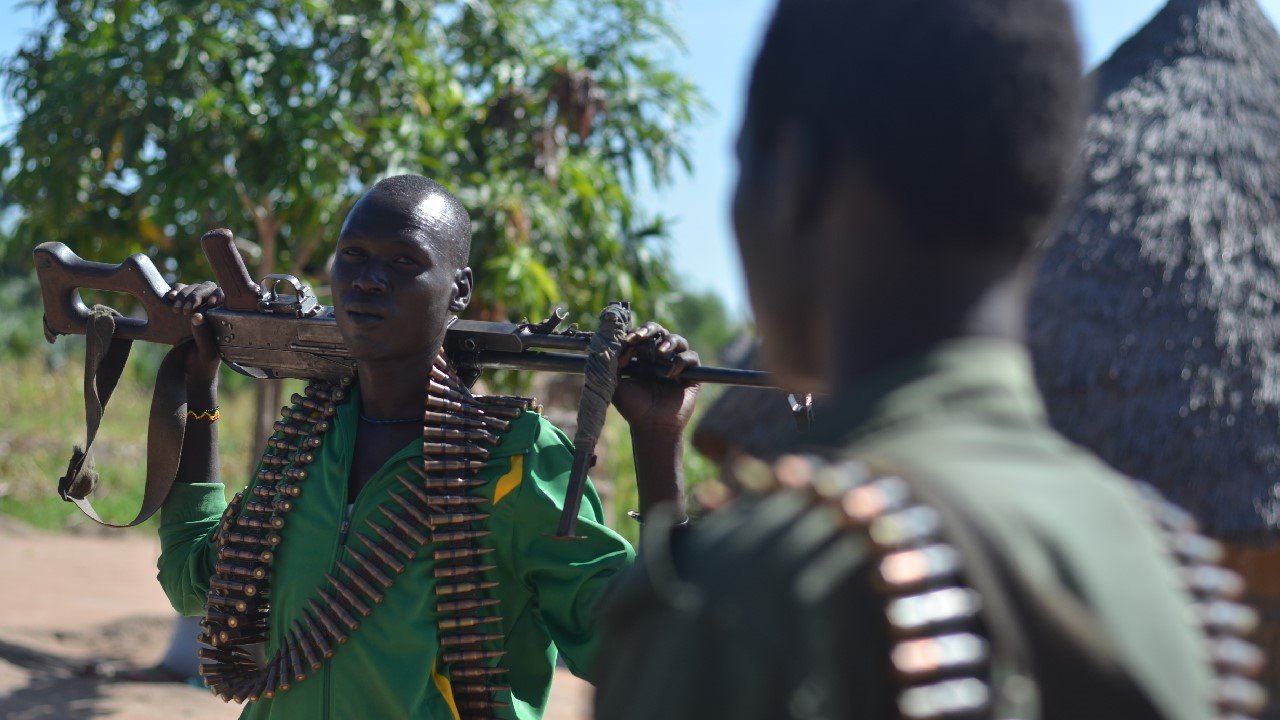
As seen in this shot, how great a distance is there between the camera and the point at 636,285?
8.83m

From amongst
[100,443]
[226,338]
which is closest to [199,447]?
[226,338]

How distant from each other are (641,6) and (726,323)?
3831 centimetres

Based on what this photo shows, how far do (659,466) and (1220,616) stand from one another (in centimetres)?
189

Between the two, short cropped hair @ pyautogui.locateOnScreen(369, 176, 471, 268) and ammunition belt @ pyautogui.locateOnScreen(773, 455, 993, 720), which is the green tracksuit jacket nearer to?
short cropped hair @ pyautogui.locateOnScreen(369, 176, 471, 268)

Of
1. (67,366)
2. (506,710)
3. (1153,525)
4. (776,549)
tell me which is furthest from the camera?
(67,366)

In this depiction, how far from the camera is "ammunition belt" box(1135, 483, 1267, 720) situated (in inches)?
49.8

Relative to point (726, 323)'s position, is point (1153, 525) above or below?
below

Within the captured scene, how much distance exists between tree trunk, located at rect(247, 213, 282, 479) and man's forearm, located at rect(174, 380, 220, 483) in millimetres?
4406

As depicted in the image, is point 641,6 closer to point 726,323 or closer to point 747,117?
point 747,117

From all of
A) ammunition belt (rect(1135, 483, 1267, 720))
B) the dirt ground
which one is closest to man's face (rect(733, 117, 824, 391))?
ammunition belt (rect(1135, 483, 1267, 720))

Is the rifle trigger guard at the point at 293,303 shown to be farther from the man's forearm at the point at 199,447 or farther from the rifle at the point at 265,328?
the man's forearm at the point at 199,447

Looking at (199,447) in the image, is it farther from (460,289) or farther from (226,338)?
(460,289)

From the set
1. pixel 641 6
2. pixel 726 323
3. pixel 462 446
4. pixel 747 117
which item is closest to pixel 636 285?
pixel 641 6

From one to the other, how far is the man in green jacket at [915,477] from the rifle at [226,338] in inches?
70.2
